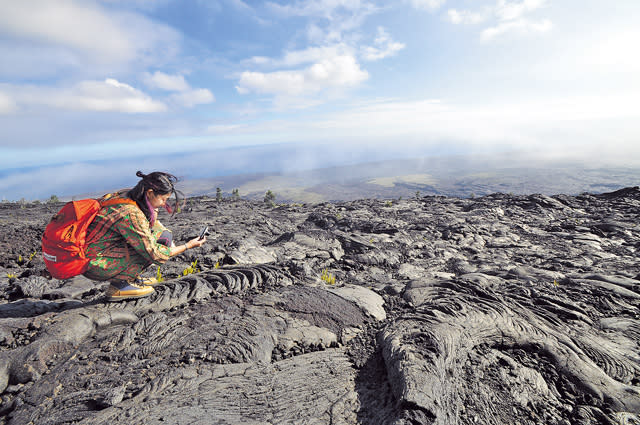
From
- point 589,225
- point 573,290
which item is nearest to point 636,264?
point 573,290

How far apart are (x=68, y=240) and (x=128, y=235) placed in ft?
2.89

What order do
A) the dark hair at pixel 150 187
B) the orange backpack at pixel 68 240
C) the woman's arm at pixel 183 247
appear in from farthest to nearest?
the woman's arm at pixel 183 247 < the dark hair at pixel 150 187 < the orange backpack at pixel 68 240

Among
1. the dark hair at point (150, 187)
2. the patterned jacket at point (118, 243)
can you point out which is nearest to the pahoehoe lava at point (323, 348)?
the patterned jacket at point (118, 243)

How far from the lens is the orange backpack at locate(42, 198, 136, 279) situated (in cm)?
500

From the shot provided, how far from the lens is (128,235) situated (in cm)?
541

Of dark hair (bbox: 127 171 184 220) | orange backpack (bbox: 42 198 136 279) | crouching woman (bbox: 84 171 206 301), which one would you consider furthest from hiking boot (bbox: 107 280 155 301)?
dark hair (bbox: 127 171 184 220)

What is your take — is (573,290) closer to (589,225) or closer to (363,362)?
(363,362)

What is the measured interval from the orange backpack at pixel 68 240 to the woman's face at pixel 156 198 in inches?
36.8

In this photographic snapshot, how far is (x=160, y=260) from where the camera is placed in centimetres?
573

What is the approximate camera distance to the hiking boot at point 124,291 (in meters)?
6.07

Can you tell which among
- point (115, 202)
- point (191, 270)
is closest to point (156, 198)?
point (115, 202)

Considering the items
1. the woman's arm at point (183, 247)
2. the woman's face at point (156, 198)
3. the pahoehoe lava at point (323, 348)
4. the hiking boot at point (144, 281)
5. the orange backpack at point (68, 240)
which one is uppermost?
the woman's face at point (156, 198)

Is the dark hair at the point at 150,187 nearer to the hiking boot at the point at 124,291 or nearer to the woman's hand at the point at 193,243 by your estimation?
the woman's hand at the point at 193,243

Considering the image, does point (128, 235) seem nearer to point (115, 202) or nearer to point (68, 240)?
point (115, 202)
